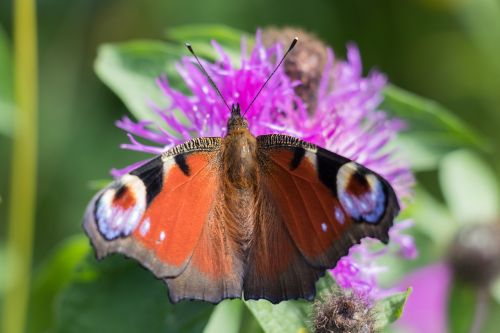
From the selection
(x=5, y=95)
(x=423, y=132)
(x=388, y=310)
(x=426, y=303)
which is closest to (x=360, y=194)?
(x=388, y=310)

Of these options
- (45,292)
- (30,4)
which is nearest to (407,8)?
(30,4)

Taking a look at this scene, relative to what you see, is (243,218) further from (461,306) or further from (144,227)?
(461,306)

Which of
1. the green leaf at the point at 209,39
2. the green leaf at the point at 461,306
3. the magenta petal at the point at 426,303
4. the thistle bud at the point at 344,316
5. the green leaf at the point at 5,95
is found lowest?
the magenta petal at the point at 426,303

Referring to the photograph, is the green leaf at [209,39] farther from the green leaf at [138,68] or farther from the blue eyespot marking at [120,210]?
the blue eyespot marking at [120,210]

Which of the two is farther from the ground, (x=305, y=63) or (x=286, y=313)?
(x=305, y=63)

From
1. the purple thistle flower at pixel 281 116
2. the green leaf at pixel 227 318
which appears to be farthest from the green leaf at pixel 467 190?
the green leaf at pixel 227 318

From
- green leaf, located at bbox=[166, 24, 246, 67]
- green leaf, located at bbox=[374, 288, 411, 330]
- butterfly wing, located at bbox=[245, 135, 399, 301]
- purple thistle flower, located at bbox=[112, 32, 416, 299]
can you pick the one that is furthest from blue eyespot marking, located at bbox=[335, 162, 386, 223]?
green leaf, located at bbox=[166, 24, 246, 67]
